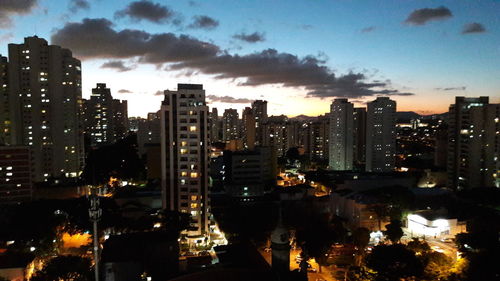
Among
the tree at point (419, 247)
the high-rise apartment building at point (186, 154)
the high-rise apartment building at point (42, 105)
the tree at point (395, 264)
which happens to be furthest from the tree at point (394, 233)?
the high-rise apartment building at point (42, 105)

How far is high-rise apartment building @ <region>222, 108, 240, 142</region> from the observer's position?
92625 millimetres

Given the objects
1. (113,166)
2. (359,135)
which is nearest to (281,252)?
(113,166)

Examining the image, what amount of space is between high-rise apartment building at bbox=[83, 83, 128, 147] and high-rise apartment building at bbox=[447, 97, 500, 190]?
202ft

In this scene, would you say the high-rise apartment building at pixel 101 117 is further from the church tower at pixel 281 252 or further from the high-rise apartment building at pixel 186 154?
the church tower at pixel 281 252

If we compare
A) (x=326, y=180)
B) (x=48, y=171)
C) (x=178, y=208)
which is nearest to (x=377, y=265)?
(x=178, y=208)

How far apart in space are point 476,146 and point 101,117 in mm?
67025

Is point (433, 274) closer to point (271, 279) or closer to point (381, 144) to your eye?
point (271, 279)

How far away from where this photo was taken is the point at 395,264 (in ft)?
42.6

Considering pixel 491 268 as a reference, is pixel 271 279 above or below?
above

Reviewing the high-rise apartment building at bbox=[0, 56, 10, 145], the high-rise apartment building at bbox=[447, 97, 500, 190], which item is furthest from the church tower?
the high-rise apartment building at bbox=[0, 56, 10, 145]

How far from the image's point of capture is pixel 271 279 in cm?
730

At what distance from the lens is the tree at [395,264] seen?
12.9 metres

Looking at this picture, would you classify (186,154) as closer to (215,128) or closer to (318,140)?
(318,140)

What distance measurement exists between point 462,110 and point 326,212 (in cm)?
1695
